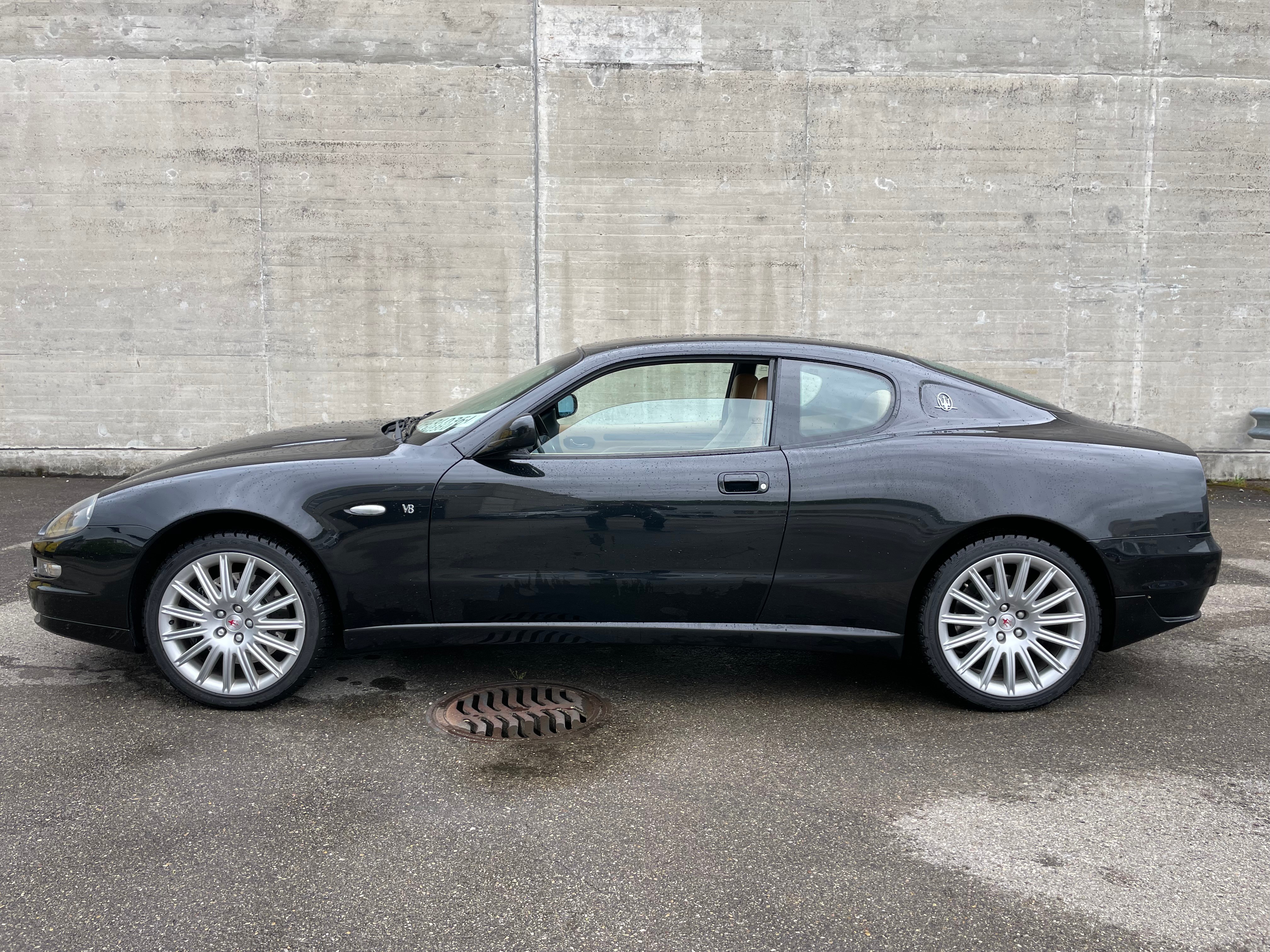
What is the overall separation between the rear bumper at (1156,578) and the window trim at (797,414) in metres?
0.92

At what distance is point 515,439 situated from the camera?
139 inches

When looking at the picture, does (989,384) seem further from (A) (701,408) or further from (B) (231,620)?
(B) (231,620)

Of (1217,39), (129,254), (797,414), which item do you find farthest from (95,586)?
(1217,39)

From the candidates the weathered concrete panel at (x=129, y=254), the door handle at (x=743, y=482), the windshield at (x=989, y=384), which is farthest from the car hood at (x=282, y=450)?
the weathered concrete panel at (x=129, y=254)

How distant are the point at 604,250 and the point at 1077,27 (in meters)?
4.66

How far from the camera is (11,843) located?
2656 millimetres

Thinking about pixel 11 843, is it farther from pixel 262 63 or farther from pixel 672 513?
pixel 262 63

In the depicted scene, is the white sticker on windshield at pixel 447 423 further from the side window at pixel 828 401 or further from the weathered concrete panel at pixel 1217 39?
the weathered concrete panel at pixel 1217 39

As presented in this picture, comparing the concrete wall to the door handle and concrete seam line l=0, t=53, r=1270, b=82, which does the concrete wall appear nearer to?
concrete seam line l=0, t=53, r=1270, b=82

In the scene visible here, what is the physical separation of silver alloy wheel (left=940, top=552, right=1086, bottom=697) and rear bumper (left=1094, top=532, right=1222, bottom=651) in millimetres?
167

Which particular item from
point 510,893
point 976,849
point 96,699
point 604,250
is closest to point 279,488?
point 96,699

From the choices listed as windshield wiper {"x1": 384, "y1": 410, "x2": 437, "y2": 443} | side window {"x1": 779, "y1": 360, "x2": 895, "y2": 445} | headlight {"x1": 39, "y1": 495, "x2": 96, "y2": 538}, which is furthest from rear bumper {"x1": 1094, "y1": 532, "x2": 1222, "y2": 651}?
headlight {"x1": 39, "y1": 495, "x2": 96, "y2": 538}

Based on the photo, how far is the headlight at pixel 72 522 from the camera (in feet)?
→ 11.9

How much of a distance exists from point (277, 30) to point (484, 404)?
20.1 feet
